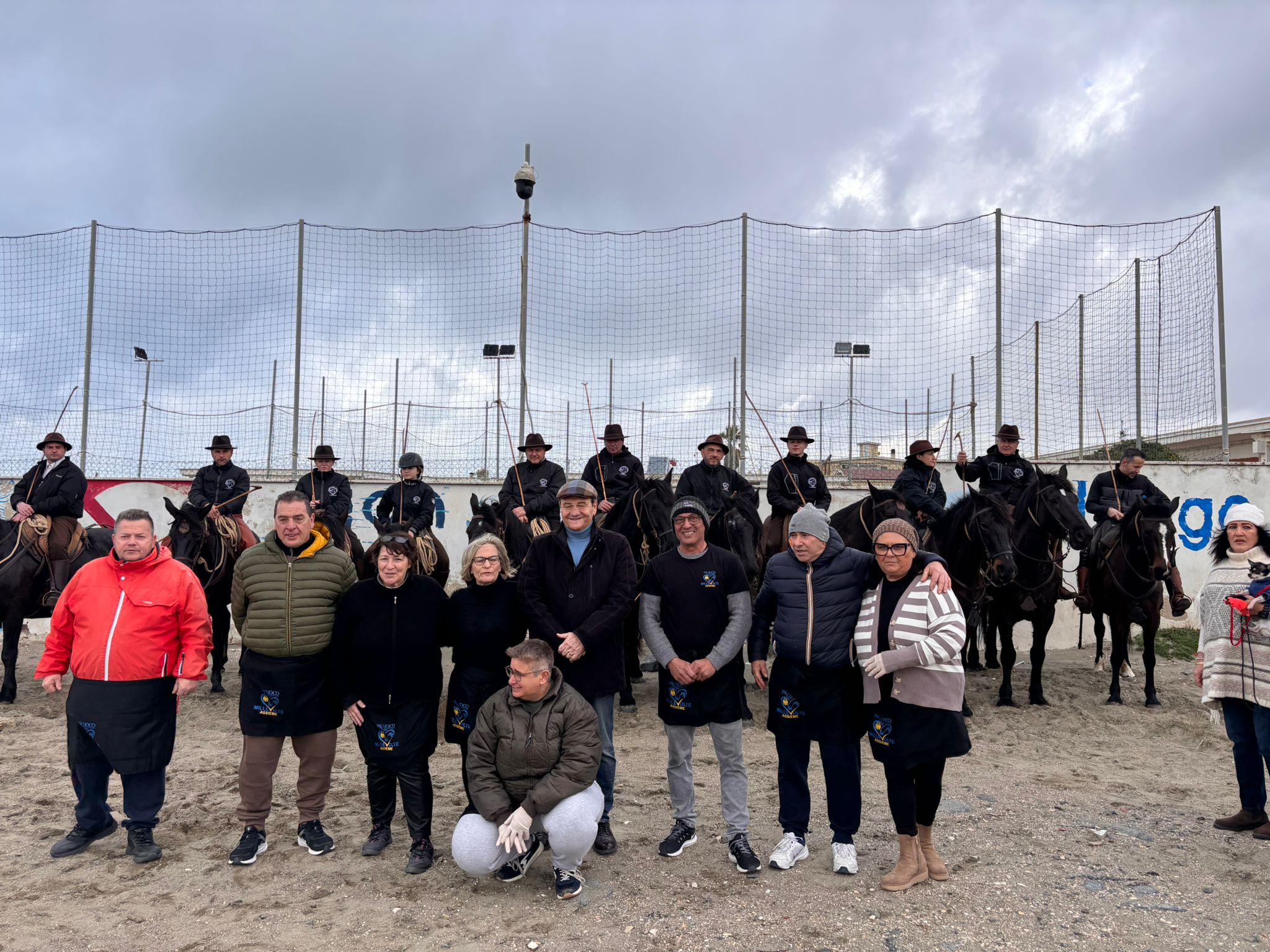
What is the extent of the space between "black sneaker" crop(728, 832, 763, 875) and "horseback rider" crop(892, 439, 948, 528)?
4541 mm

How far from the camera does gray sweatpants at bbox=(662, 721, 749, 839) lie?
163 inches

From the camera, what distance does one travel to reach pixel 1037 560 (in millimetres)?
7531

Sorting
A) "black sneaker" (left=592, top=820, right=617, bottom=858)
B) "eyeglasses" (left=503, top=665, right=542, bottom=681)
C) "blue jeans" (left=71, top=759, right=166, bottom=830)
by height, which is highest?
"eyeglasses" (left=503, top=665, right=542, bottom=681)

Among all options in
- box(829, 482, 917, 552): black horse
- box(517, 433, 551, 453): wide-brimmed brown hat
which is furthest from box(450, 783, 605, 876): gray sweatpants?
box(517, 433, 551, 453): wide-brimmed brown hat

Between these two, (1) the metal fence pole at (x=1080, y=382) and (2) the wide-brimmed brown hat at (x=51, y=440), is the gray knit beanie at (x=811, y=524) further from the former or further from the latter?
(1) the metal fence pole at (x=1080, y=382)

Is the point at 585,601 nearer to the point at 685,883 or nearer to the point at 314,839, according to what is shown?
the point at 685,883

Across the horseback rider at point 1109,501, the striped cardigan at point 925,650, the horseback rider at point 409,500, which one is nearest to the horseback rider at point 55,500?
the horseback rider at point 409,500

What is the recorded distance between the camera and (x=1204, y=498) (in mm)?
10859

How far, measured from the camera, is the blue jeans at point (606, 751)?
4.32 m

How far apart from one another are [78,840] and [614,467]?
5504 millimetres

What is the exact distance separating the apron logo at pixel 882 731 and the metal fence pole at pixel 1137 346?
934 centimetres

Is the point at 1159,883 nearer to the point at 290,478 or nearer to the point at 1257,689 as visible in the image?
the point at 1257,689

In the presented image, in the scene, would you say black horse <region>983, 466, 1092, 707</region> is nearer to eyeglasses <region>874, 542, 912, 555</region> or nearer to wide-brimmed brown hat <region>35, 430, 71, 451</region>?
eyeglasses <region>874, 542, 912, 555</region>

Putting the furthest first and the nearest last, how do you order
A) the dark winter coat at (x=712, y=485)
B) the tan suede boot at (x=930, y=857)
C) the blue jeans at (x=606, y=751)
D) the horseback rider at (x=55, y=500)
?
the horseback rider at (x=55, y=500)
the dark winter coat at (x=712, y=485)
the blue jeans at (x=606, y=751)
the tan suede boot at (x=930, y=857)
